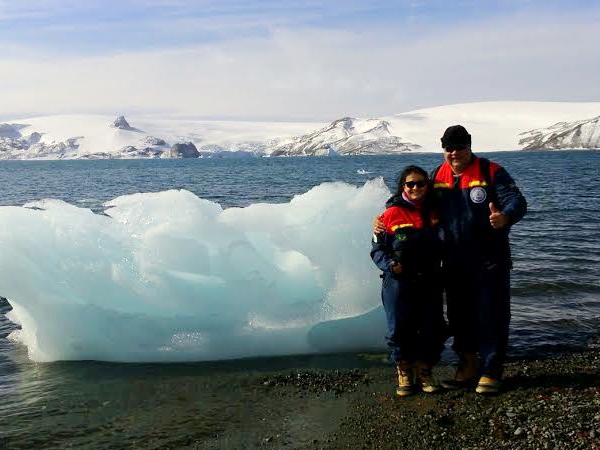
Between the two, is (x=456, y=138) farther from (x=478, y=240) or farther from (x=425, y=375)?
(x=425, y=375)

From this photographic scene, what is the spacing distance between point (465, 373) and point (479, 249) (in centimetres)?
146

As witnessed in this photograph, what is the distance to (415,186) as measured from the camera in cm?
600

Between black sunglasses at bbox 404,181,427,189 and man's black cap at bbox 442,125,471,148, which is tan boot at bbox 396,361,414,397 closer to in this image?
black sunglasses at bbox 404,181,427,189

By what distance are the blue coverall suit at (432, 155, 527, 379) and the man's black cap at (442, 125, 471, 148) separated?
237 millimetres

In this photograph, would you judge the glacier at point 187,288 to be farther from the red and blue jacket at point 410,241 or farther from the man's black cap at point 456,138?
the man's black cap at point 456,138

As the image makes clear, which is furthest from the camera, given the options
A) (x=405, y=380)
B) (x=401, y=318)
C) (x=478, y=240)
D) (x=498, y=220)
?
(x=405, y=380)

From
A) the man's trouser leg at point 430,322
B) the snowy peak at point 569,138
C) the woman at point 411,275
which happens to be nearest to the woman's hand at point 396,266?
the woman at point 411,275

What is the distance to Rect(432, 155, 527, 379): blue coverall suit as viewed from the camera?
19.0 feet

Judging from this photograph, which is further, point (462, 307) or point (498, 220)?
point (462, 307)

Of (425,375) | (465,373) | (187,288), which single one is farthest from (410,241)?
(187,288)

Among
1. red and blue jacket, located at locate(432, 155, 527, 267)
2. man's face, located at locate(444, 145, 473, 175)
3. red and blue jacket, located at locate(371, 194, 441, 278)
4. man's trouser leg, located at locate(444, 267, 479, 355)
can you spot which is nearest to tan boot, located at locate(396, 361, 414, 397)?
man's trouser leg, located at locate(444, 267, 479, 355)

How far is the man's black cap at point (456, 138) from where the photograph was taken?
580 cm

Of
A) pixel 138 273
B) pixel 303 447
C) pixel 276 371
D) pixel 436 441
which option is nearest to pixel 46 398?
pixel 138 273

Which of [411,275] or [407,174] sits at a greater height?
[407,174]
